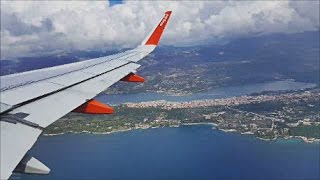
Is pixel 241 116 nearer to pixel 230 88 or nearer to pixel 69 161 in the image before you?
pixel 69 161

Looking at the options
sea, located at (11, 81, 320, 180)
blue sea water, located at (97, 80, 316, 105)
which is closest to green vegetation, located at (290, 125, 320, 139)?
sea, located at (11, 81, 320, 180)

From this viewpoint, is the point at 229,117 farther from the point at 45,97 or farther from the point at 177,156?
the point at 45,97

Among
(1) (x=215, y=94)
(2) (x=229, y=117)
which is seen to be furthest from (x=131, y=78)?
(1) (x=215, y=94)

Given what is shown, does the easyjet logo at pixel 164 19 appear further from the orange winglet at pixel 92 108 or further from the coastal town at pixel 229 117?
the coastal town at pixel 229 117

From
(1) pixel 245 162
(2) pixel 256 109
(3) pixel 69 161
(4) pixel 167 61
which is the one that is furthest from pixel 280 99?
(4) pixel 167 61

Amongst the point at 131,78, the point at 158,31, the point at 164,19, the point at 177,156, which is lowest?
the point at 177,156

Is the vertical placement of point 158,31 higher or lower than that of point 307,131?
higher

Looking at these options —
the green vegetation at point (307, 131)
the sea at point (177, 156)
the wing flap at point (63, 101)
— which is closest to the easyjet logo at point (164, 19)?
the wing flap at point (63, 101)
